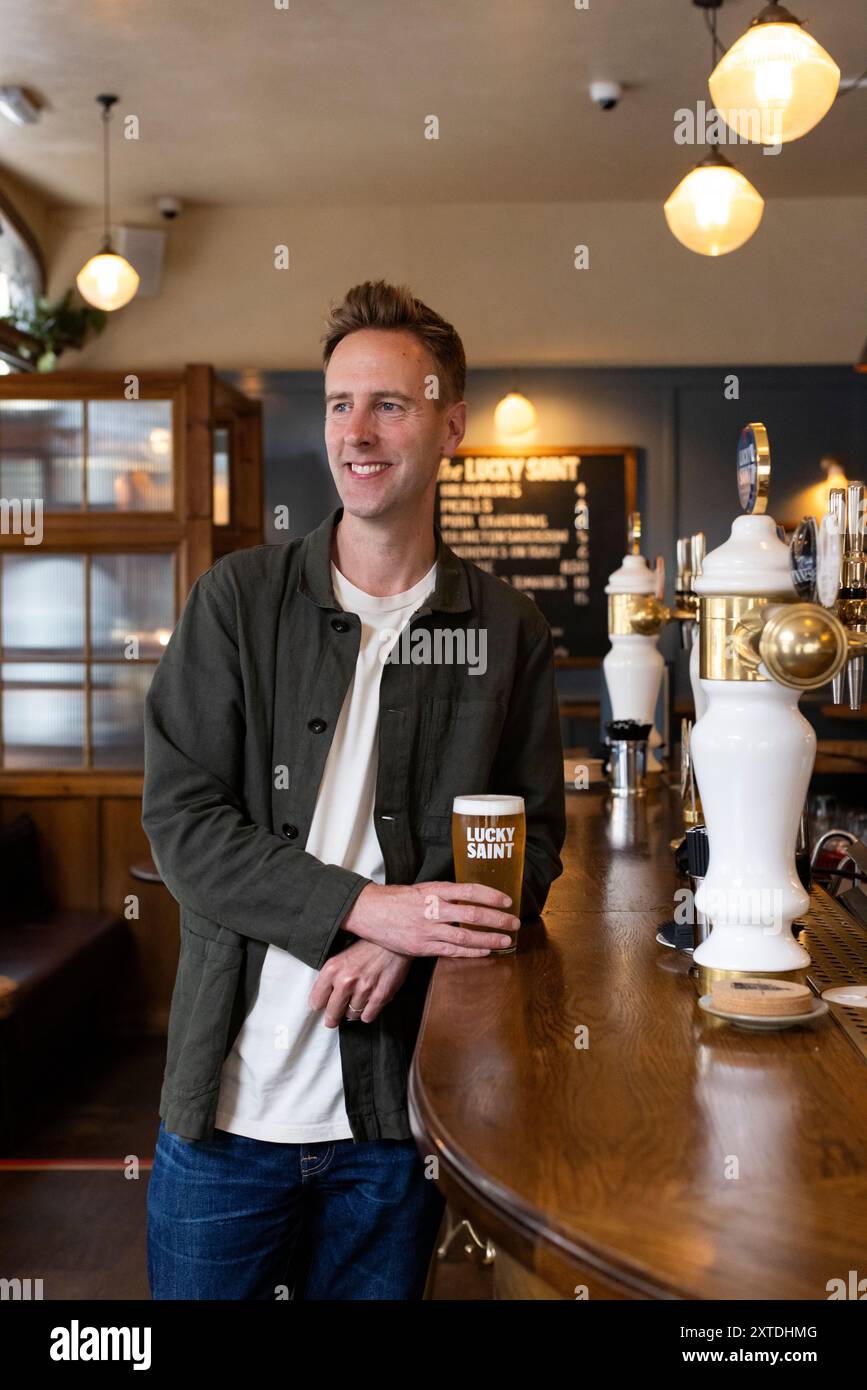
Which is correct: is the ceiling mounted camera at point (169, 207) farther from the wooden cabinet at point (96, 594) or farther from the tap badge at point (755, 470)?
the tap badge at point (755, 470)

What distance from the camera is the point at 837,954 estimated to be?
1.29 meters

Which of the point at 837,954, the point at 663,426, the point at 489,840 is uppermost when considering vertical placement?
A: the point at 663,426

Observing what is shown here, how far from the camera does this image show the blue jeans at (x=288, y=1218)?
4.49 ft

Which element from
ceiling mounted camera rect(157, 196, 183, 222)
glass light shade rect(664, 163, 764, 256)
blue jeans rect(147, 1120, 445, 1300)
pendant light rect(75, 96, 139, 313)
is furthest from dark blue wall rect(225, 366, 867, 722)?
blue jeans rect(147, 1120, 445, 1300)

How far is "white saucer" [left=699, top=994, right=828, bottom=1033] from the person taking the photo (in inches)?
39.4

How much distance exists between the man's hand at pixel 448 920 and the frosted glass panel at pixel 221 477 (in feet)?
15.1

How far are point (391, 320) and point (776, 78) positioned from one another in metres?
1.82

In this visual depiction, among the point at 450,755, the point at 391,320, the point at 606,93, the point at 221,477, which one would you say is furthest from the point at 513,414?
the point at 450,755

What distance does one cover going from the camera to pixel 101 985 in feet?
14.7

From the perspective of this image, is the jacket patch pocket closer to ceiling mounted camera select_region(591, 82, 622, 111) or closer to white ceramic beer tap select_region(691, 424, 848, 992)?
white ceramic beer tap select_region(691, 424, 848, 992)

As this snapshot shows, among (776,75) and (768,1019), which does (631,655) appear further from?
(768,1019)

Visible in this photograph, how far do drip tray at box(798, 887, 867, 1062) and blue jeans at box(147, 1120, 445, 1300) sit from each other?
0.48 m
